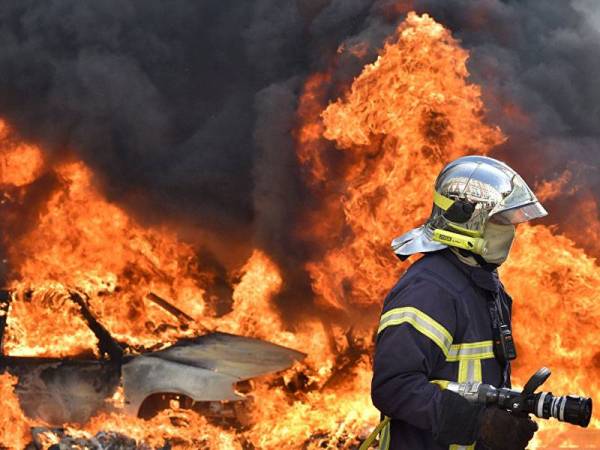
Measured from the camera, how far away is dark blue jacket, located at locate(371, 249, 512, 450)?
2867 mm

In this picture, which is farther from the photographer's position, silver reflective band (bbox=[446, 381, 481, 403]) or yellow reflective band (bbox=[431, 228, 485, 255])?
yellow reflective band (bbox=[431, 228, 485, 255])

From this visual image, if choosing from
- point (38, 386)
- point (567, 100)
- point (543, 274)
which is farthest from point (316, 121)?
point (38, 386)

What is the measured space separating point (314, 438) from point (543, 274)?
9.28 ft

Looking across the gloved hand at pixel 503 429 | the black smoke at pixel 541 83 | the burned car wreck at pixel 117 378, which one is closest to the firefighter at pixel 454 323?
the gloved hand at pixel 503 429

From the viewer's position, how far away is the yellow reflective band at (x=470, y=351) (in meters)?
3.03

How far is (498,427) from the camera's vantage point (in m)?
2.85

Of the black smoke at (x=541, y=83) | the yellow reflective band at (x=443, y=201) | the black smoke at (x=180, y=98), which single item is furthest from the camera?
the black smoke at (x=180, y=98)

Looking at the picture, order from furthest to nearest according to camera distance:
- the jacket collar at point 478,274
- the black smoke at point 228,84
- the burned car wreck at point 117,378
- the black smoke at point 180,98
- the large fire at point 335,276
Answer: the black smoke at point 180,98
the black smoke at point 228,84
the large fire at point 335,276
the burned car wreck at point 117,378
the jacket collar at point 478,274

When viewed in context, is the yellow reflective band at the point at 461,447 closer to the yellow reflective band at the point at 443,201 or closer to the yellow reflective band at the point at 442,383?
the yellow reflective band at the point at 442,383

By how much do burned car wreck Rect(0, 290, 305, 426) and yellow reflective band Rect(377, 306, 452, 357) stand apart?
5141 millimetres

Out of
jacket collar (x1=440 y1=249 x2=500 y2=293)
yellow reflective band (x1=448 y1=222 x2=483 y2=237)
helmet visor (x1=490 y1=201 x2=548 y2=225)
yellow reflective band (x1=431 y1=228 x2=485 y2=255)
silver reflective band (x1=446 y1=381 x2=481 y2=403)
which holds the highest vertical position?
helmet visor (x1=490 y1=201 x2=548 y2=225)

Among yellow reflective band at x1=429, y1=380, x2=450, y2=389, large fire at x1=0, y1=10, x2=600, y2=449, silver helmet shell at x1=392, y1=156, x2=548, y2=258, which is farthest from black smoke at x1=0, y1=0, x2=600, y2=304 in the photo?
yellow reflective band at x1=429, y1=380, x2=450, y2=389

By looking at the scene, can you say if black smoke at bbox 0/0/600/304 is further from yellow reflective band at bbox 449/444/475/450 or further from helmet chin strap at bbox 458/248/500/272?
yellow reflective band at bbox 449/444/475/450

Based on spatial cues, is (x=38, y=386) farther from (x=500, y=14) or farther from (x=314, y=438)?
(x=500, y=14)
